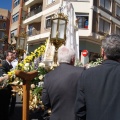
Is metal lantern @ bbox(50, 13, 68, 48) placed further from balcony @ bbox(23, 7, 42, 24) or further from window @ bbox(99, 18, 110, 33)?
balcony @ bbox(23, 7, 42, 24)

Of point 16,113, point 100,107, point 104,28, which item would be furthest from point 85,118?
point 104,28

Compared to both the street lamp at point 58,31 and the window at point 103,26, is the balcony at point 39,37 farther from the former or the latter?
the street lamp at point 58,31

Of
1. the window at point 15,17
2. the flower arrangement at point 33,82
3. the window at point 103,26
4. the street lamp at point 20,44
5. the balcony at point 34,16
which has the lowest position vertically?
the flower arrangement at point 33,82

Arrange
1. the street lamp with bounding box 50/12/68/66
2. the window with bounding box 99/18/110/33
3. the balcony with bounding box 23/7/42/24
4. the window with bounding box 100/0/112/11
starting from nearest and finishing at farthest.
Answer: the street lamp with bounding box 50/12/68/66, the window with bounding box 99/18/110/33, the window with bounding box 100/0/112/11, the balcony with bounding box 23/7/42/24

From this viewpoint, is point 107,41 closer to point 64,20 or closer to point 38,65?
point 38,65

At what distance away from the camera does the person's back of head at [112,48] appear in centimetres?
274

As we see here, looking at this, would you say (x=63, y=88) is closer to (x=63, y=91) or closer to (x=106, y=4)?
(x=63, y=91)

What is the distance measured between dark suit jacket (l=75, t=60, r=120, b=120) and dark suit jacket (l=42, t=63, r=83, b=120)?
70 cm

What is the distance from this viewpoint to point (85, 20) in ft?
86.9

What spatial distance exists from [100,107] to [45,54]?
166 inches

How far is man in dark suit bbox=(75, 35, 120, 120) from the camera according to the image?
260 cm

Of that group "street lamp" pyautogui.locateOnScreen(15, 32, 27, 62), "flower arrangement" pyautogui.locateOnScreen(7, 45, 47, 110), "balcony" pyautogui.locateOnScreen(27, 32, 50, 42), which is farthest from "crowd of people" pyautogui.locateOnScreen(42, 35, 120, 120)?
"balcony" pyautogui.locateOnScreen(27, 32, 50, 42)

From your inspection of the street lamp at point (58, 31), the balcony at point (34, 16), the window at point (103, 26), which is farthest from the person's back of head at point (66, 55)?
the balcony at point (34, 16)

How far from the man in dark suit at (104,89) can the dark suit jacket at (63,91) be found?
0.67 m
